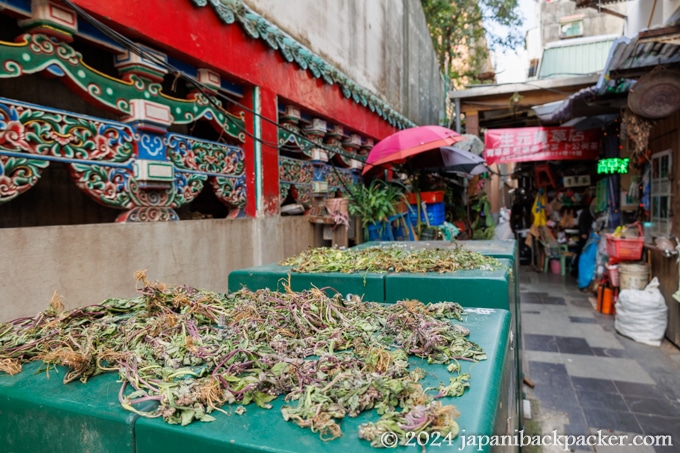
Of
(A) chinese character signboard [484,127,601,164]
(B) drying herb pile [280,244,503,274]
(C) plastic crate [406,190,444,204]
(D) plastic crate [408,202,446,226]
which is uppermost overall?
(A) chinese character signboard [484,127,601,164]

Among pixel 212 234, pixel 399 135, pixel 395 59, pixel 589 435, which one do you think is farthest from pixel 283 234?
pixel 395 59

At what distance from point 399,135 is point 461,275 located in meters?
4.43

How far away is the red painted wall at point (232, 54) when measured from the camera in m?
3.07

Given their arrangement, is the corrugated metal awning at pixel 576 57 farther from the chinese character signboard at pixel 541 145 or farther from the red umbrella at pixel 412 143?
the red umbrella at pixel 412 143

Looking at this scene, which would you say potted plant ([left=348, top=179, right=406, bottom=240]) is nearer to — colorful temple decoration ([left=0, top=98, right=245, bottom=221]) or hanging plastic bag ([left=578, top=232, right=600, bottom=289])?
colorful temple decoration ([left=0, top=98, right=245, bottom=221])

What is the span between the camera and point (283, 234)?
497 centimetres

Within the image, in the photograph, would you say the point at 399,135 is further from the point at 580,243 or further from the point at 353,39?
the point at 580,243

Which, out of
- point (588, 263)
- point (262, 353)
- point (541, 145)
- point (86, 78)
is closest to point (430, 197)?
point (541, 145)

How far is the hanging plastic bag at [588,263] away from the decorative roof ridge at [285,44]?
5185mm

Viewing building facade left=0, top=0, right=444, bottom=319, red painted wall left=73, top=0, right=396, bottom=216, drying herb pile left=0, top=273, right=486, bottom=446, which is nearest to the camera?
drying herb pile left=0, top=273, right=486, bottom=446

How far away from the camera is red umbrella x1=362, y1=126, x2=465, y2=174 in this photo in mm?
6051

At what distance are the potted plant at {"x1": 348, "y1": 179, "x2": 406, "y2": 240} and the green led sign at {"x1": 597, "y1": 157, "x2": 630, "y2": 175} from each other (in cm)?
379

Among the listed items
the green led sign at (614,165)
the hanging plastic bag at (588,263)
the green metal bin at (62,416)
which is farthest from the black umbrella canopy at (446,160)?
the green metal bin at (62,416)

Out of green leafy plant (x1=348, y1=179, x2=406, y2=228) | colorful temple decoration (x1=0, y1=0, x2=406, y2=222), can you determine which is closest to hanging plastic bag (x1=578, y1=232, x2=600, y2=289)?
green leafy plant (x1=348, y1=179, x2=406, y2=228)
